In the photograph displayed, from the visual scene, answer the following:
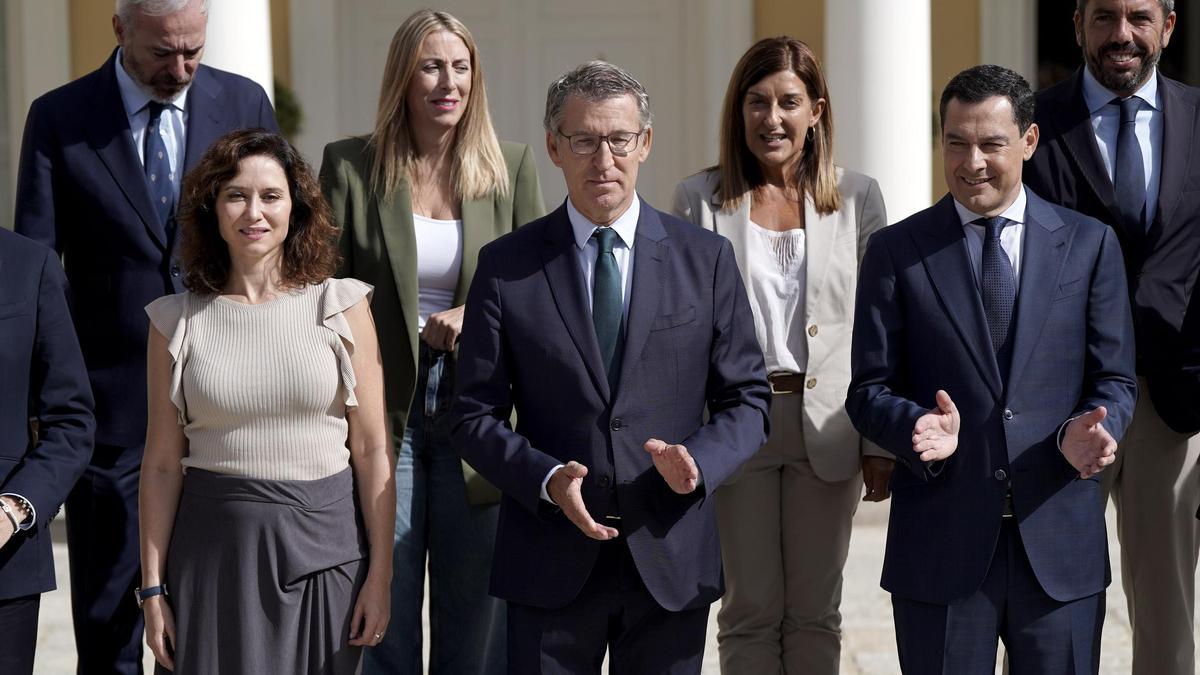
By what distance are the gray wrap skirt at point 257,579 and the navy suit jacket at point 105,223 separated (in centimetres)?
77

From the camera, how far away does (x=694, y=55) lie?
905cm

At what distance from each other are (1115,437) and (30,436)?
2.34 meters

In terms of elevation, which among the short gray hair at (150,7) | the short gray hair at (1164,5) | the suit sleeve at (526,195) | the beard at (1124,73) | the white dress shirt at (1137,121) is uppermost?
the short gray hair at (150,7)

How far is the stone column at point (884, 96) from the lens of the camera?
284 inches

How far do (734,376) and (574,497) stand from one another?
0.49 meters

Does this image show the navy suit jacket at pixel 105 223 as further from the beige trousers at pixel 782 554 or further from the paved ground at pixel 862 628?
the paved ground at pixel 862 628

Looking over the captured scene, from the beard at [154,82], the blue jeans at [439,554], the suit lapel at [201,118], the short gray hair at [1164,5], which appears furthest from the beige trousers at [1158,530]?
the beard at [154,82]

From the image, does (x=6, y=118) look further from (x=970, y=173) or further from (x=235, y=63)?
(x=970, y=173)

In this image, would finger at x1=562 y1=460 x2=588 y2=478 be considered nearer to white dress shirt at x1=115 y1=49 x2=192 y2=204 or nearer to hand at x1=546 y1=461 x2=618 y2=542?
hand at x1=546 y1=461 x2=618 y2=542

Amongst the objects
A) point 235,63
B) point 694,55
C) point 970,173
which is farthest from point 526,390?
point 694,55

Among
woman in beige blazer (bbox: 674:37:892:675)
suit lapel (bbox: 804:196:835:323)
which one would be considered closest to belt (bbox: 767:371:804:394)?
woman in beige blazer (bbox: 674:37:892:675)

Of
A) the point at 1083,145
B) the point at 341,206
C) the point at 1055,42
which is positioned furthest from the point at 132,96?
the point at 1055,42

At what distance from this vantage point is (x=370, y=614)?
3389 mm

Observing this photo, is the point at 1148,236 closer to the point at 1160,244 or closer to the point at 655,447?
the point at 1160,244
